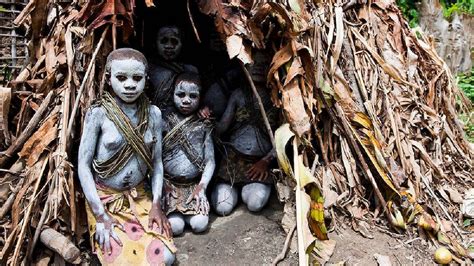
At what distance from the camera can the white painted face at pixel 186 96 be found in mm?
3277

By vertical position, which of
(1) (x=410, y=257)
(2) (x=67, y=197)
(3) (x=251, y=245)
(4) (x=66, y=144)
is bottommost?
(1) (x=410, y=257)

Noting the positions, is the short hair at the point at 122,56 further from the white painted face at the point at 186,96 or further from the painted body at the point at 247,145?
the painted body at the point at 247,145

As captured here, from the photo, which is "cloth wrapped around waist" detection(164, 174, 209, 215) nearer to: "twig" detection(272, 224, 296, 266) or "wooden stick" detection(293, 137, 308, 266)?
"twig" detection(272, 224, 296, 266)

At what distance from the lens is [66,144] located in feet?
9.38

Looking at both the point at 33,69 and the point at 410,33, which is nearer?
the point at 33,69

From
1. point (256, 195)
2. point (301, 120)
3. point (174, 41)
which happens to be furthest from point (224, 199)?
point (174, 41)

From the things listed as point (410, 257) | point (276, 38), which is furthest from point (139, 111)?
point (410, 257)

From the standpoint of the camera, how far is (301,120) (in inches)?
115

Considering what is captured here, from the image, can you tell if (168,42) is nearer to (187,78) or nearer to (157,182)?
(187,78)

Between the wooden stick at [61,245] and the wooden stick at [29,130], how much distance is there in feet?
2.32

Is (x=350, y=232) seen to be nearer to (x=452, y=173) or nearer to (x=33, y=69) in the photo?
(x=452, y=173)

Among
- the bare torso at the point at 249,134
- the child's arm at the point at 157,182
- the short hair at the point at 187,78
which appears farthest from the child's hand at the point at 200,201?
the short hair at the point at 187,78

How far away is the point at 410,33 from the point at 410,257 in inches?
→ 78.8

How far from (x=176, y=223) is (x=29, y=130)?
1003 millimetres
